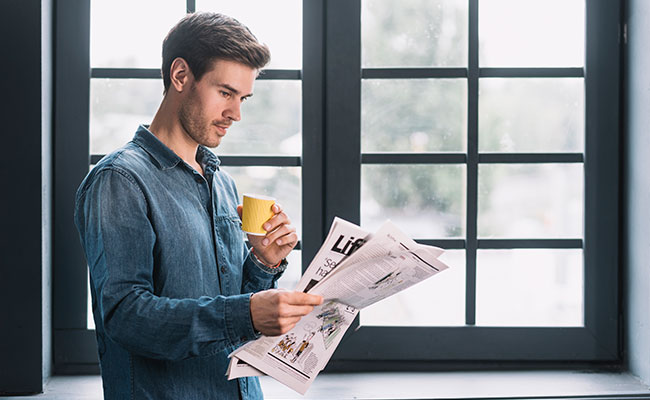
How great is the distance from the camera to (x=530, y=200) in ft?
6.18

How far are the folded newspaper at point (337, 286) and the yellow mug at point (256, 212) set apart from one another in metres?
0.18

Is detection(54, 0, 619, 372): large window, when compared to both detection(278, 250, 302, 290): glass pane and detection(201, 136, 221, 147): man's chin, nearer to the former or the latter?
detection(278, 250, 302, 290): glass pane

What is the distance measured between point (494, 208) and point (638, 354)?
0.60m

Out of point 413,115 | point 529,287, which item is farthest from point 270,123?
point 529,287

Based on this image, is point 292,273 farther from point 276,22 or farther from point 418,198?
point 276,22

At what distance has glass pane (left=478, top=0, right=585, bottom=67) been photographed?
1.84 m

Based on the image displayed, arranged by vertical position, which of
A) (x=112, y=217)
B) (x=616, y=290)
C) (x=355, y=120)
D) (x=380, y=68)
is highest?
(x=380, y=68)

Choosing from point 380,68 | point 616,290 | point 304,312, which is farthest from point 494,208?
point 304,312

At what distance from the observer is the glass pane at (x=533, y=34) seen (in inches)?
72.4

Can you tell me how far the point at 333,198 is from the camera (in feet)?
5.96

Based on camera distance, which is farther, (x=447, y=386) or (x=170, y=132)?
(x=447, y=386)

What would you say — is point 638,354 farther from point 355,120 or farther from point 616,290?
point 355,120

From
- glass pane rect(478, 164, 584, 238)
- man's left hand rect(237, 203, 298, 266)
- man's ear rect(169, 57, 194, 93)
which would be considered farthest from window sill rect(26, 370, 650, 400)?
man's ear rect(169, 57, 194, 93)

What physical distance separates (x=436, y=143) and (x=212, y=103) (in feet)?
2.95
